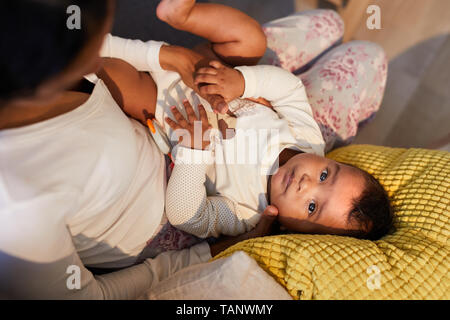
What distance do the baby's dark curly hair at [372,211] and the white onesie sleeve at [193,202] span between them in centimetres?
33

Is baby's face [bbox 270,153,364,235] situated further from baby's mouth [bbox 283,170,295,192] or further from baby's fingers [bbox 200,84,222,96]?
baby's fingers [bbox 200,84,222,96]

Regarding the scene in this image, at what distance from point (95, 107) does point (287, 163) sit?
1.76 ft

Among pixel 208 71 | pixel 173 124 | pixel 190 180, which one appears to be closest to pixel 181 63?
pixel 208 71

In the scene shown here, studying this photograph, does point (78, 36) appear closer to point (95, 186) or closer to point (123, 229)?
point (95, 186)

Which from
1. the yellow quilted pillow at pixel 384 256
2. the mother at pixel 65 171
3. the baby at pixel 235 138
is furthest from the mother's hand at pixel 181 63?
the yellow quilted pillow at pixel 384 256

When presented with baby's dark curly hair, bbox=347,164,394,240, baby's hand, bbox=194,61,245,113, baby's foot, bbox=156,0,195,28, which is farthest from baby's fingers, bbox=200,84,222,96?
baby's dark curly hair, bbox=347,164,394,240

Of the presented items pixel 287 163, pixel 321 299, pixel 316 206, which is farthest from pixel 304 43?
pixel 321 299

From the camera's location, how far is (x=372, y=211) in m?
0.81

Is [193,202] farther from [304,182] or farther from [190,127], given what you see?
[304,182]

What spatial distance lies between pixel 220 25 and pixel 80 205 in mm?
633

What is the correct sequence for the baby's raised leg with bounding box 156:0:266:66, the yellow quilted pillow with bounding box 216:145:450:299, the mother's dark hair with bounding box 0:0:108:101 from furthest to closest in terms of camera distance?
the baby's raised leg with bounding box 156:0:266:66 < the yellow quilted pillow with bounding box 216:145:450:299 < the mother's dark hair with bounding box 0:0:108:101

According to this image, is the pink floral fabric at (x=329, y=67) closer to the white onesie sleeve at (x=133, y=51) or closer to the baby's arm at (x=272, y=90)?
the baby's arm at (x=272, y=90)

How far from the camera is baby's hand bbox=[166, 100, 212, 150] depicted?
2.50 ft

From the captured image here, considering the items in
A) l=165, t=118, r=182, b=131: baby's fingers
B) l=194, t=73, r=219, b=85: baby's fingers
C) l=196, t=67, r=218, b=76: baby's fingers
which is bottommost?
l=165, t=118, r=182, b=131: baby's fingers
